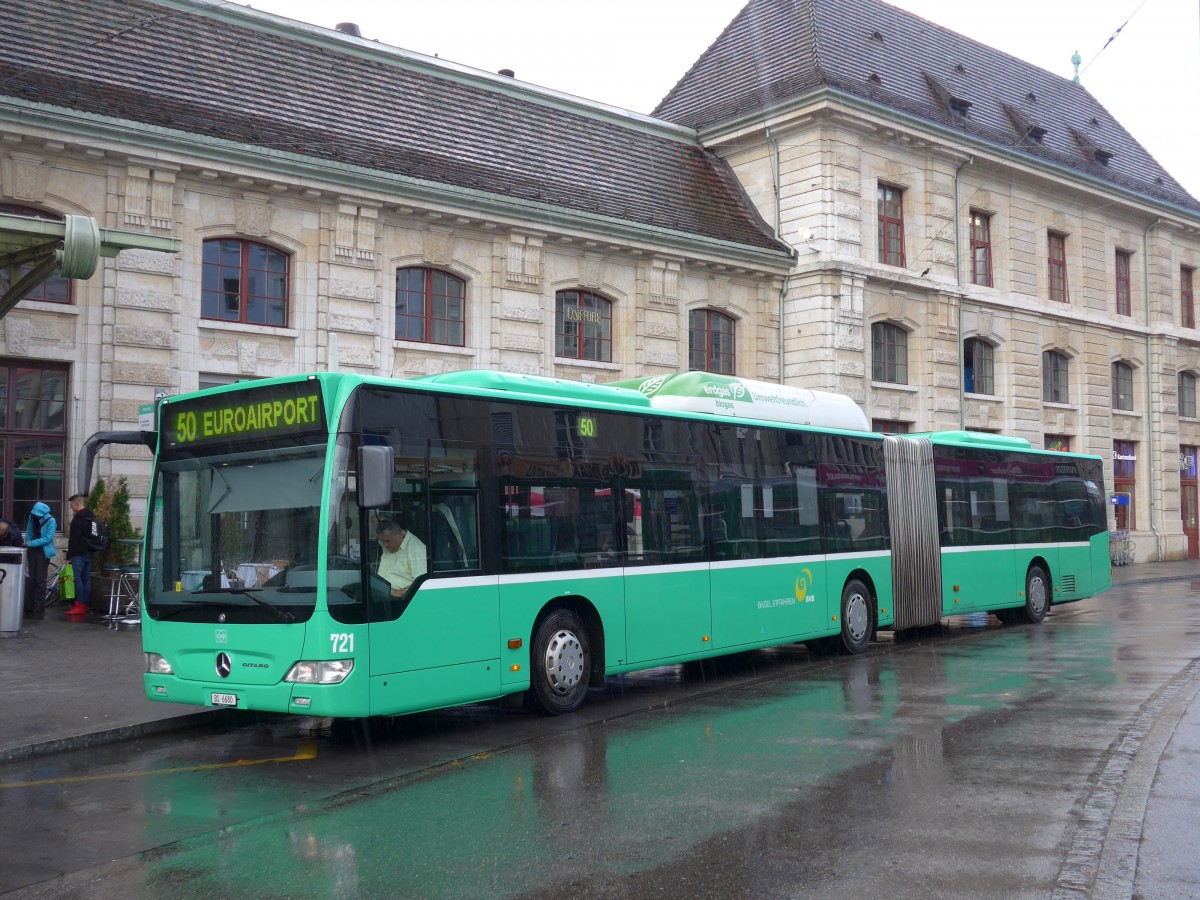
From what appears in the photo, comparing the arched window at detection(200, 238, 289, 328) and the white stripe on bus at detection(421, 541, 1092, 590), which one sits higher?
the arched window at detection(200, 238, 289, 328)

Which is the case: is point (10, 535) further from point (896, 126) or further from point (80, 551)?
point (896, 126)

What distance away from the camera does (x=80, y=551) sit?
16812mm

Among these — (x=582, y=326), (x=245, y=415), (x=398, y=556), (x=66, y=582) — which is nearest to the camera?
(x=398, y=556)

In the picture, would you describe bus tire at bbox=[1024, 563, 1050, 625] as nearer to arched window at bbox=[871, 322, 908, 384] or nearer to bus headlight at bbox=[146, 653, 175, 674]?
arched window at bbox=[871, 322, 908, 384]

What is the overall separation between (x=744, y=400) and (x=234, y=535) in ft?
22.0

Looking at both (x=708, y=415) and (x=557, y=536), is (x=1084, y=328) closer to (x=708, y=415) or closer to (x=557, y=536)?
(x=708, y=415)

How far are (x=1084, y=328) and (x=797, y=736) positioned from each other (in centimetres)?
3016

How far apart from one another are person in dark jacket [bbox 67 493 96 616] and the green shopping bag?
0.58 meters

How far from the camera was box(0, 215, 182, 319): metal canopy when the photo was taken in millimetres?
11992

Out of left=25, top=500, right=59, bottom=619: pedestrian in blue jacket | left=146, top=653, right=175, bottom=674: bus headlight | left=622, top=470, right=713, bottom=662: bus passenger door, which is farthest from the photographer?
left=25, top=500, right=59, bottom=619: pedestrian in blue jacket

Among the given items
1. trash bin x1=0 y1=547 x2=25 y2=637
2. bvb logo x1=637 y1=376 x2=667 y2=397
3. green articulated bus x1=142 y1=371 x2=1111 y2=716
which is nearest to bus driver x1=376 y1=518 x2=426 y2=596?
green articulated bus x1=142 y1=371 x2=1111 y2=716

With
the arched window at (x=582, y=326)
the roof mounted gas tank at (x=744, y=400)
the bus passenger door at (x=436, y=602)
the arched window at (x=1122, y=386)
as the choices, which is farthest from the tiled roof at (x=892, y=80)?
the bus passenger door at (x=436, y=602)

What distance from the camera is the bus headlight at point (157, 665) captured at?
9531 mm

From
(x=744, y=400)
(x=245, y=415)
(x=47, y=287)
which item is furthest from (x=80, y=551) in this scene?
(x=744, y=400)
